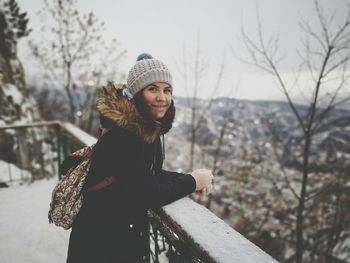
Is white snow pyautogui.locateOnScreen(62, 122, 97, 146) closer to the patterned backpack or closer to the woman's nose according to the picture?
the patterned backpack

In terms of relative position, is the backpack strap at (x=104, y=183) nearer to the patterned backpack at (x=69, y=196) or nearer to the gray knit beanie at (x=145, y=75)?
the patterned backpack at (x=69, y=196)

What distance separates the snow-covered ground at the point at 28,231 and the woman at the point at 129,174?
1907mm

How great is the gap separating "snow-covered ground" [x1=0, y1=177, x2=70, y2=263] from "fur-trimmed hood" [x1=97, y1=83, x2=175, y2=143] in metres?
2.60

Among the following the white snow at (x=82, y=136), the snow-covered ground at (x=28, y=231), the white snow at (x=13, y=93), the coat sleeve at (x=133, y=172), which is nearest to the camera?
the coat sleeve at (x=133, y=172)

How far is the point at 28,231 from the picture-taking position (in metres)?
3.72

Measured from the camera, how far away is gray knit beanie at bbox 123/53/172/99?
1.79 meters

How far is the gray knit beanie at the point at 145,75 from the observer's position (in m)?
1.79

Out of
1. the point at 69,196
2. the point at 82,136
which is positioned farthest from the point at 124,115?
the point at 82,136

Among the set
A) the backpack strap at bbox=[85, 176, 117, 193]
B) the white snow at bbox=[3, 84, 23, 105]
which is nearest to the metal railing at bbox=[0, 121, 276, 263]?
the backpack strap at bbox=[85, 176, 117, 193]

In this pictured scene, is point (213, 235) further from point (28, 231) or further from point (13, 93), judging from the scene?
point (13, 93)

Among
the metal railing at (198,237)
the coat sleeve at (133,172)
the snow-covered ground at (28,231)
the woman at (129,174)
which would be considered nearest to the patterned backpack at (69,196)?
the woman at (129,174)

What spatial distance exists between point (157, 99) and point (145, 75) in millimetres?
188

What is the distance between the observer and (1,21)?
49.0ft

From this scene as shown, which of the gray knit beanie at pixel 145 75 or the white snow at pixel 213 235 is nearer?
the white snow at pixel 213 235
